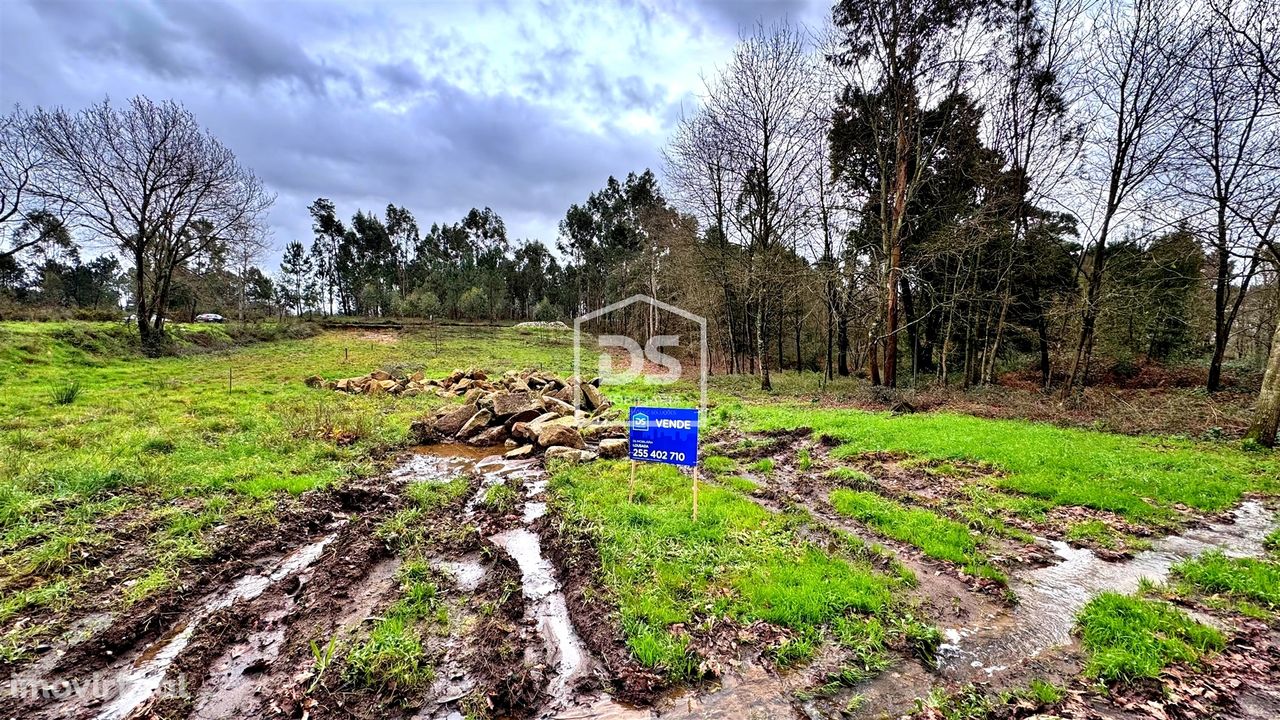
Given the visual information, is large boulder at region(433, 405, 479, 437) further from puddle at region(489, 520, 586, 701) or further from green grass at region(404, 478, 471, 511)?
puddle at region(489, 520, 586, 701)

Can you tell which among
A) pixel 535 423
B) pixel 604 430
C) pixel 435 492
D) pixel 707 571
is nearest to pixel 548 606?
pixel 707 571

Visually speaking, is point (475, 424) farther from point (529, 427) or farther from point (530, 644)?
point (530, 644)

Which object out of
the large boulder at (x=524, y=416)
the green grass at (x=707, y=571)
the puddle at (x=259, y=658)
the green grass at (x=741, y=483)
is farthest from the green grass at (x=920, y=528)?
the large boulder at (x=524, y=416)

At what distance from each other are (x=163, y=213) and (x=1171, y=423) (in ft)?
148

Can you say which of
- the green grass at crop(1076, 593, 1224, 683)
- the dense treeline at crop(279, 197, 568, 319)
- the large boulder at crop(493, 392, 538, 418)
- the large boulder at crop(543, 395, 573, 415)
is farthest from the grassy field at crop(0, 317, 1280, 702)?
the dense treeline at crop(279, 197, 568, 319)

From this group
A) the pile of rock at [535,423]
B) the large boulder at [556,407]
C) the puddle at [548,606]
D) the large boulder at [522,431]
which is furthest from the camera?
the large boulder at [556,407]

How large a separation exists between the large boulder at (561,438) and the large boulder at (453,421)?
2.99 metres

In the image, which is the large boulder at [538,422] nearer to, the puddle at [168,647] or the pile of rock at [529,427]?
the pile of rock at [529,427]

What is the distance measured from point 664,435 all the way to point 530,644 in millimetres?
3152

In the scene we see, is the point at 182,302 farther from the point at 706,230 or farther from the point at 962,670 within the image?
the point at 962,670

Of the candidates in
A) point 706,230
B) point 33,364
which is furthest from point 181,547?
point 706,230

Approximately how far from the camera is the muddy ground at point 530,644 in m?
3.24

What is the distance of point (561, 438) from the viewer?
425 inches

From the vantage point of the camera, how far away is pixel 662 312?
41.4 metres
